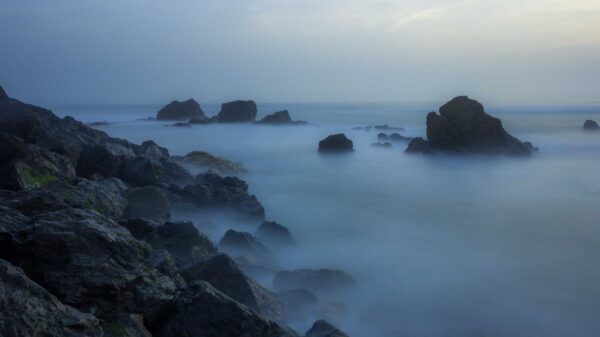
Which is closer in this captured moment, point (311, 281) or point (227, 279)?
point (227, 279)

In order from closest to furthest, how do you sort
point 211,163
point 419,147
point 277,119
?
1. point 211,163
2. point 419,147
3. point 277,119

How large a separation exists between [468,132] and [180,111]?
4695 cm

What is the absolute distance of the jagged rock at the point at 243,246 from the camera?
9.28 m

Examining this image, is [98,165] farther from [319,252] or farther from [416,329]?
[416,329]

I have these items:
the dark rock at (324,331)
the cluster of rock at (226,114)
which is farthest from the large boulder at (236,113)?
the dark rock at (324,331)

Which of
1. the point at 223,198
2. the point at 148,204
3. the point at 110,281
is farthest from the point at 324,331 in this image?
the point at 223,198

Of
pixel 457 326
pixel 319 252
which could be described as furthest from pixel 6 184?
pixel 457 326

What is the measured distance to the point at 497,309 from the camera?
823 centimetres

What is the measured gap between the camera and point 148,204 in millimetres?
9945

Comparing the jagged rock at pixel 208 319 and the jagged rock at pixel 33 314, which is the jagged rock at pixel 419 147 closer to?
the jagged rock at pixel 208 319

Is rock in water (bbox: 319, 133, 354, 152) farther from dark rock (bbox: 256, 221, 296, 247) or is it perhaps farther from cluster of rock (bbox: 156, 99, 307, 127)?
cluster of rock (bbox: 156, 99, 307, 127)

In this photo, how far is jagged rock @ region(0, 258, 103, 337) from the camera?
350 cm

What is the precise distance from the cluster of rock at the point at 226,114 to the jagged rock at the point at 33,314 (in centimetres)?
4809

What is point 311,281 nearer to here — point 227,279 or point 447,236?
point 227,279
